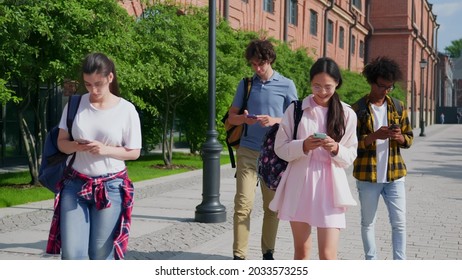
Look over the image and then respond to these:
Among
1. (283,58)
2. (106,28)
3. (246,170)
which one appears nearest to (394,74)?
(246,170)

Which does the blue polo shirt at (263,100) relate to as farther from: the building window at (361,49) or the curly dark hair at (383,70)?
the building window at (361,49)

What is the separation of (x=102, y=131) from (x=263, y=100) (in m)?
2.23

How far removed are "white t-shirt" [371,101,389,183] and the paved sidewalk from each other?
157 centimetres

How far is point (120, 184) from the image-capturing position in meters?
4.08

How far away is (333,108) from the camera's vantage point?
425 centimetres

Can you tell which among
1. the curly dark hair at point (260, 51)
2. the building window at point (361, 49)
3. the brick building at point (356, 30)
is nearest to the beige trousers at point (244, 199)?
the curly dark hair at point (260, 51)

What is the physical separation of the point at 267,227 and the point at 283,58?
19.3 metres

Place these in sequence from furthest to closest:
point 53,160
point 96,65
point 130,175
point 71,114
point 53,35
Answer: point 130,175 → point 53,35 → point 53,160 → point 71,114 → point 96,65

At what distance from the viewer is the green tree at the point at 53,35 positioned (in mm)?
10555

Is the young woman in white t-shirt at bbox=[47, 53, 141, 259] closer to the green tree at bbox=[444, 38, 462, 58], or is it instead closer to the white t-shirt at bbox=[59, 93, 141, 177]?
the white t-shirt at bbox=[59, 93, 141, 177]

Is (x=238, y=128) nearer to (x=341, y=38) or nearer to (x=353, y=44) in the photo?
(x=341, y=38)

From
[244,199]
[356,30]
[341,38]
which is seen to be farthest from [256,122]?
[356,30]

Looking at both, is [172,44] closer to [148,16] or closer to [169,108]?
[148,16]

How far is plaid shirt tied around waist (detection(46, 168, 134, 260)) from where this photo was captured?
13.0 feet
